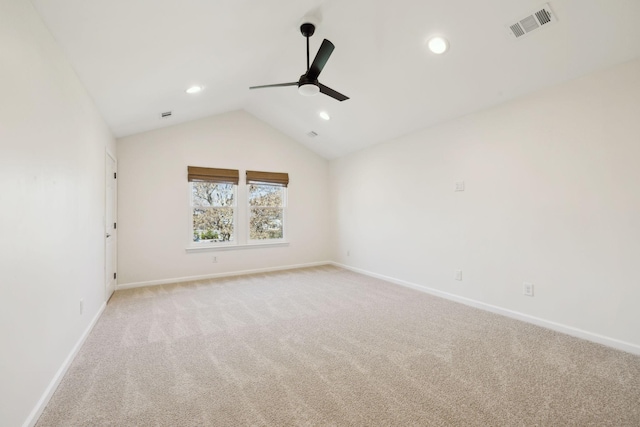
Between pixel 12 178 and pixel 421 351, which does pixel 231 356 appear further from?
pixel 12 178

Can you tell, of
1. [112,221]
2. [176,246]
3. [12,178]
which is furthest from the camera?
[176,246]

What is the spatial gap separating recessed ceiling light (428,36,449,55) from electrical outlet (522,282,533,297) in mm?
2526

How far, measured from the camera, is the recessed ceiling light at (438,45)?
107 inches

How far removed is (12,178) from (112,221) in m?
3.11

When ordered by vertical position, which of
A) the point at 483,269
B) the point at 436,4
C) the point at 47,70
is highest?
the point at 436,4

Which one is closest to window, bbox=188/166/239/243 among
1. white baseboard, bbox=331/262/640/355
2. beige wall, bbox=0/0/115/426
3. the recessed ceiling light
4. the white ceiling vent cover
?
beige wall, bbox=0/0/115/426

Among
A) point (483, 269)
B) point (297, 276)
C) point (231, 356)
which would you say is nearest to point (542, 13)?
point (483, 269)

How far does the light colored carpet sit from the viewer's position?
1693 millimetres

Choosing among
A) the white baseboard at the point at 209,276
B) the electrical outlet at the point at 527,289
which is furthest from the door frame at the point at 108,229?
the electrical outlet at the point at 527,289

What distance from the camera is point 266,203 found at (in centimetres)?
583

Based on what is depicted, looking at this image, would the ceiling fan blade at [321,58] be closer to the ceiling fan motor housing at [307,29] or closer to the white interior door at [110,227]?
the ceiling fan motor housing at [307,29]

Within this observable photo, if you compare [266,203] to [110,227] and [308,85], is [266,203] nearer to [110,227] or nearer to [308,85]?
[110,227]

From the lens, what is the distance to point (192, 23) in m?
2.26

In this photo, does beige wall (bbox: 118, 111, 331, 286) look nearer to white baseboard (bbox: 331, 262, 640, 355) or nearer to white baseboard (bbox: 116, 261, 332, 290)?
white baseboard (bbox: 116, 261, 332, 290)
